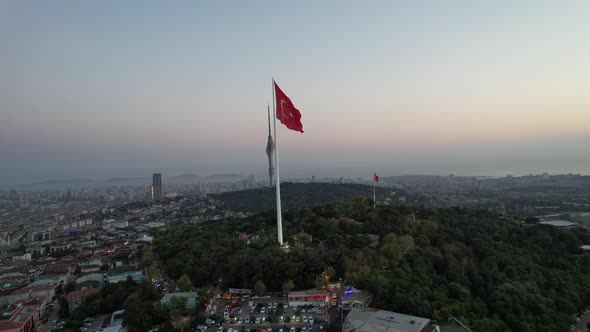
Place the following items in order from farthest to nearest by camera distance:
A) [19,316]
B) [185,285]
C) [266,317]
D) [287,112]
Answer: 1. [185,285]
2. [19,316]
3. [287,112]
4. [266,317]

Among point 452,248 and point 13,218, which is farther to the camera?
point 13,218

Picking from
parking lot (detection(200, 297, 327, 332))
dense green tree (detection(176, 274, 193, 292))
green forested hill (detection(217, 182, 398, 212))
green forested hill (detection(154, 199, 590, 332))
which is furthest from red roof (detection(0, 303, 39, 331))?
green forested hill (detection(217, 182, 398, 212))

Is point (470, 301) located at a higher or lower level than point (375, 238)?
lower

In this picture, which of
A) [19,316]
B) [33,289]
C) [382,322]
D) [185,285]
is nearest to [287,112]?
[382,322]

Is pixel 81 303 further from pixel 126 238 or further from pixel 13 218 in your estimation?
pixel 13 218

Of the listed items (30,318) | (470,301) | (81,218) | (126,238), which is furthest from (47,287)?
(81,218)

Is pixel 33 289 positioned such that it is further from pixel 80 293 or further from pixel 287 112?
pixel 287 112

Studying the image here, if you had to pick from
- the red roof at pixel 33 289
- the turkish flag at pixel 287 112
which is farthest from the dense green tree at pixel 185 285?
the red roof at pixel 33 289
